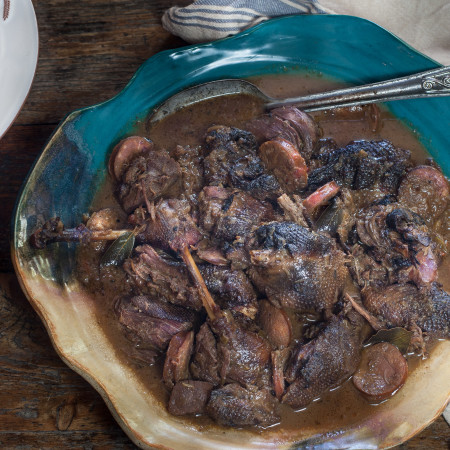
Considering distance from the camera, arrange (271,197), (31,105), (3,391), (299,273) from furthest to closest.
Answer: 1. (31,105)
2. (3,391)
3. (271,197)
4. (299,273)

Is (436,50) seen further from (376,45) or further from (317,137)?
(317,137)

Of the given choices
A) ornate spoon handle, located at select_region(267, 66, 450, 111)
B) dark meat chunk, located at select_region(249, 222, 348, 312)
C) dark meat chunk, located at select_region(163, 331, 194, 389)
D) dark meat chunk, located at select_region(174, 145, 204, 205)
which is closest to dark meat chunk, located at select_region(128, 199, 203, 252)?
dark meat chunk, located at select_region(174, 145, 204, 205)

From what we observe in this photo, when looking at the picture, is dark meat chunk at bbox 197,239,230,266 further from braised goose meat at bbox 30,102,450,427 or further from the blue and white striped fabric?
the blue and white striped fabric

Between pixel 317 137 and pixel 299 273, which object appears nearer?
pixel 299 273

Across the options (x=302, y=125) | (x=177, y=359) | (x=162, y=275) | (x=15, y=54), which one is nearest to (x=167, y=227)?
(x=162, y=275)

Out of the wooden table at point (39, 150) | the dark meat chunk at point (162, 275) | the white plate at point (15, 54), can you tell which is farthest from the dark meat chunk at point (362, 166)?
the white plate at point (15, 54)

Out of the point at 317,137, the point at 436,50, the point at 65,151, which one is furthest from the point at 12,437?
the point at 436,50

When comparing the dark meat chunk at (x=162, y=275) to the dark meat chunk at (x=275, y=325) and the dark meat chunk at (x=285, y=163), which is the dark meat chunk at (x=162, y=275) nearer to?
the dark meat chunk at (x=275, y=325)
